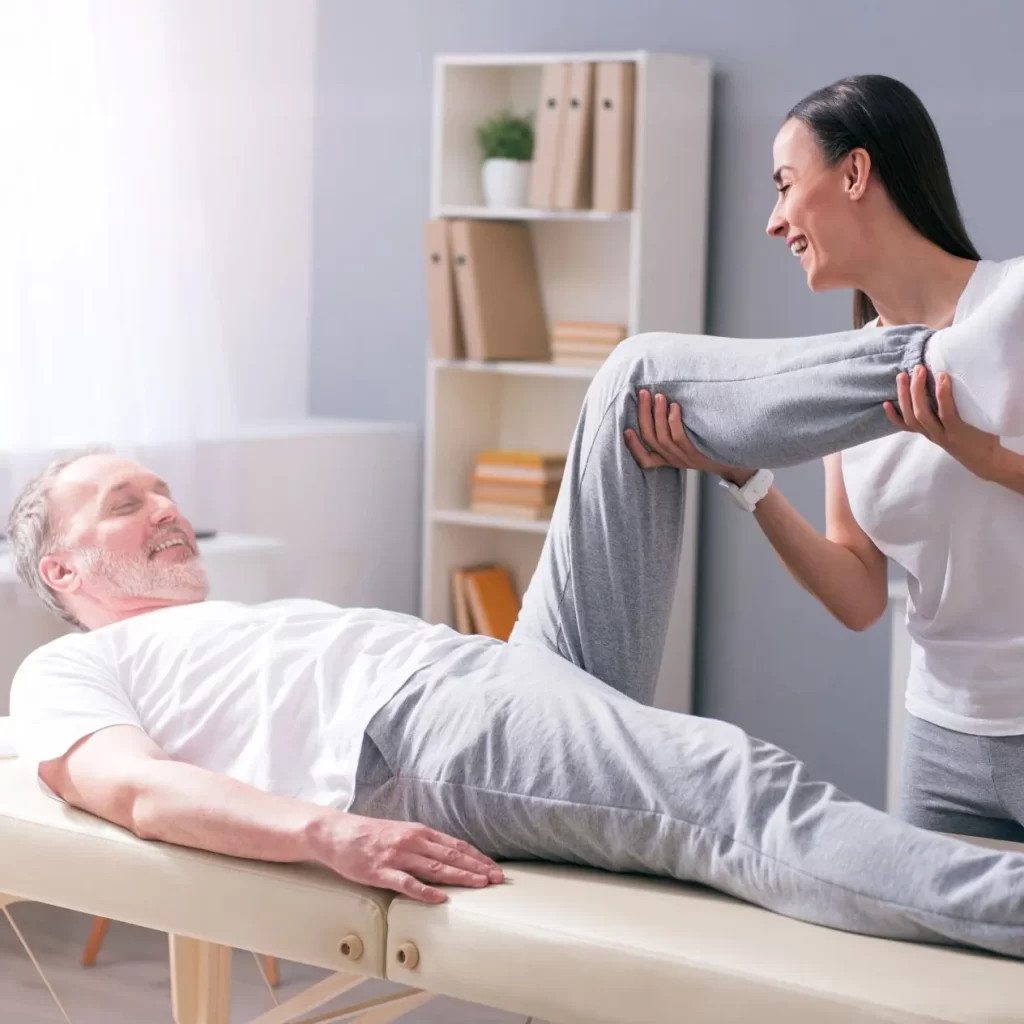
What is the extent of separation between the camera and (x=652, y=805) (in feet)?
5.27

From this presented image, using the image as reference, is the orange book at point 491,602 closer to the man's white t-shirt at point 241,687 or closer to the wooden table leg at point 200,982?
the man's white t-shirt at point 241,687

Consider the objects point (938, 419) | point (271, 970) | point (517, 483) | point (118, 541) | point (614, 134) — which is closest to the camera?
point (938, 419)

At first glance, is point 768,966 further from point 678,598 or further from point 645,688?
point 678,598

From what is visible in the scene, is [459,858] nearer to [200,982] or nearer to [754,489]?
[200,982]

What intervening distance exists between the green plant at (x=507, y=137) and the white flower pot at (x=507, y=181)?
0.02 metres

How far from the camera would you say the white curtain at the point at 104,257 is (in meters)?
3.15

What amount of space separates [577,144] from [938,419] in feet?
7.05

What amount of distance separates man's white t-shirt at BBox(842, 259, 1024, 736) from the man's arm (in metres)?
0.58

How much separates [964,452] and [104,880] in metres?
1.02

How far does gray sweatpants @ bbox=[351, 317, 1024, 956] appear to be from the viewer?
147 cm

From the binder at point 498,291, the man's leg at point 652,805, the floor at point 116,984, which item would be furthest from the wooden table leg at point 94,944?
the binder at point 498,291

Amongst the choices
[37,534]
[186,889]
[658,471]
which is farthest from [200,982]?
[658,471]

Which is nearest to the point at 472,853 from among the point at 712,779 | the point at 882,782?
the point at 712,779

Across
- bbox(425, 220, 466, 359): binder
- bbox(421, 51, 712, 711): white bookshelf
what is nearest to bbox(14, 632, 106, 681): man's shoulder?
bbox(421, 51, 712, 711): white bookshelf
